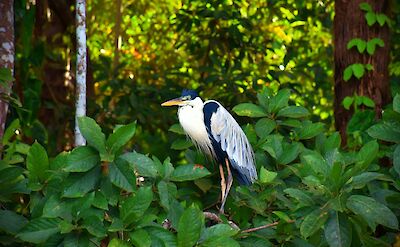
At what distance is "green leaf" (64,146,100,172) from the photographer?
3.17 meters

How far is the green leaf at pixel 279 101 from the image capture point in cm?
472

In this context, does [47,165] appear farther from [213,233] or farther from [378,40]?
[378,40]

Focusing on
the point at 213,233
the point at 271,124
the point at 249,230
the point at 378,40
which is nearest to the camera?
the point at 213,233

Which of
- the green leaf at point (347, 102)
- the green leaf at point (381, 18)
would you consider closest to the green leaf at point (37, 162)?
the green leaf at point (347, 102)

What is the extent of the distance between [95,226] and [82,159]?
0.25 m

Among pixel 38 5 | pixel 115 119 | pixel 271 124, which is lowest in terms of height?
pixel 115 119

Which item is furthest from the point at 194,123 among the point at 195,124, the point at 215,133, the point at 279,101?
the point at 279,101

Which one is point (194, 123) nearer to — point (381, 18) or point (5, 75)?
point (5, 75)

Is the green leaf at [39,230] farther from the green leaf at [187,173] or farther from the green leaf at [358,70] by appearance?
the green leaf at [358,70]

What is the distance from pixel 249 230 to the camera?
3518 mm

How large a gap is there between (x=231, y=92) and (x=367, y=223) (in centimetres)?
421

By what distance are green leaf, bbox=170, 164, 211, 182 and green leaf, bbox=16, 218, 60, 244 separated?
62cm

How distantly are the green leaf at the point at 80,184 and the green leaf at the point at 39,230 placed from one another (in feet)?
0.39

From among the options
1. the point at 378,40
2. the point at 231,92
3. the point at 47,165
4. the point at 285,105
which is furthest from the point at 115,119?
the point at 47,165
